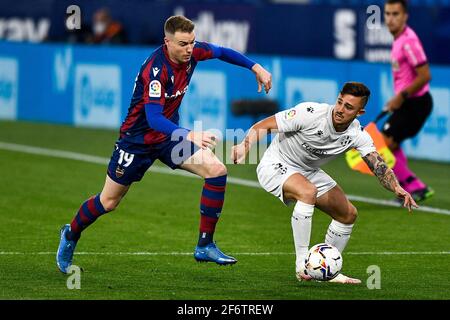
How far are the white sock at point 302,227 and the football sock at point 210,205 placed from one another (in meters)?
0.65

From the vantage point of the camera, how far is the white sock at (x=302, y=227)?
968 cm

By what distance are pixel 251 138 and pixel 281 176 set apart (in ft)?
1.83

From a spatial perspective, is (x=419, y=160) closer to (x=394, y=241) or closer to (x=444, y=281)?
(x=394, y=241)

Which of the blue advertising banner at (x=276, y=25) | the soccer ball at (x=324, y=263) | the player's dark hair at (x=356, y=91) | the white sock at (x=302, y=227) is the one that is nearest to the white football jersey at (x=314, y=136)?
the player's dark hair at (x=356, y=91)

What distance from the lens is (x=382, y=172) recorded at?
388 inches

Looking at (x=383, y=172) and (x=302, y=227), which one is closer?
(x=302, y=227)

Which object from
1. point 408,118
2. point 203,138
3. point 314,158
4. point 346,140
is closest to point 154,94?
point 203,138

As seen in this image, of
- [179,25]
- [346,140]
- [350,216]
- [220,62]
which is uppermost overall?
[179,25]

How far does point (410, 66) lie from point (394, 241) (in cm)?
318

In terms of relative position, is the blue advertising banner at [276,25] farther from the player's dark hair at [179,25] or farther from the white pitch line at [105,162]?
the player's dark hair at [179,25]

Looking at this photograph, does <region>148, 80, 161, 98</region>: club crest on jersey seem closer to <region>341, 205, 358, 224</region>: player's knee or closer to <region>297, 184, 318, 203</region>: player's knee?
<region>297, 184, 318, 203</region>: player's knee

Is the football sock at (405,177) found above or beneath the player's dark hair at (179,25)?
beneath

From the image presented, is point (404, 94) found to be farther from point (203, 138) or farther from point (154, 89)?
point (203, 138)
